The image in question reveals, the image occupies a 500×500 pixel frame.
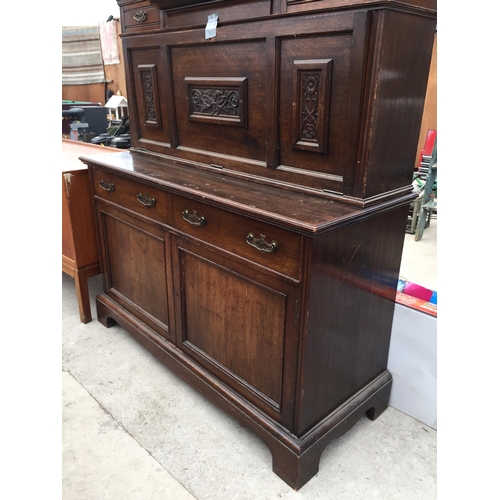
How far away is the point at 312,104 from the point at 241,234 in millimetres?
449

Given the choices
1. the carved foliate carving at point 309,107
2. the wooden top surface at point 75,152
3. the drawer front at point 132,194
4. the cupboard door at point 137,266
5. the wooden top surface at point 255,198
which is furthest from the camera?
the wooden top surface at point 75,152

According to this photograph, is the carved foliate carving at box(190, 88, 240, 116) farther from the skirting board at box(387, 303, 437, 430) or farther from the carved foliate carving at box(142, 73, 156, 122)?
the skirting board at box(387, 303, 437, 430)

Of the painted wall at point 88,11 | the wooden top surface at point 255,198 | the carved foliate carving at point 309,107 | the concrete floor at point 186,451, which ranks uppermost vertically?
the painted wall at point 88,11

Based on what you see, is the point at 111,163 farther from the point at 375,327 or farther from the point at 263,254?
the point at 375,327

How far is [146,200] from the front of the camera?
172cm

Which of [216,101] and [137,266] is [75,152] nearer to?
[137,266]

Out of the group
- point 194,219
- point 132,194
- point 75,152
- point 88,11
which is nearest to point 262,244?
point 194,219

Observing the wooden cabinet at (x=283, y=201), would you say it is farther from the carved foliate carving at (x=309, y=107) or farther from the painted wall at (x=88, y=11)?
the painted wall at (x=88, y=11)

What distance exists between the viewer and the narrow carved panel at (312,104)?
1220mm

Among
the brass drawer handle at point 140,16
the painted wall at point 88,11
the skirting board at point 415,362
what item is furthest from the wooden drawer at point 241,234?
the painted wall at point 88,11

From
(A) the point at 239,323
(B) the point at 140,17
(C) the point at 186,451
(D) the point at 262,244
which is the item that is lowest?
(C) the point at 186,451

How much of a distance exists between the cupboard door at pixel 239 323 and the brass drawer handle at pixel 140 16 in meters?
0.98
